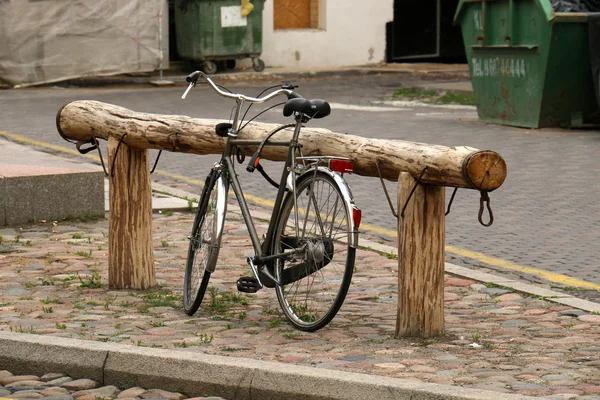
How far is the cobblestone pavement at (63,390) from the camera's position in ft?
17.0

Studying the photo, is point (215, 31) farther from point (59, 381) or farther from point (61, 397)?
point (61, 397)

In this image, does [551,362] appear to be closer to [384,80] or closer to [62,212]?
[62,212]

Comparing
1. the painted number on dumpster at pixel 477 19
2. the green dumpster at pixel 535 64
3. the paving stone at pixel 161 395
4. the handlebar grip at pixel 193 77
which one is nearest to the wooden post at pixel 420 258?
the paving stone at pixel 161 395

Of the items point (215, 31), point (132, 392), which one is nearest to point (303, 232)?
point (132, 392)

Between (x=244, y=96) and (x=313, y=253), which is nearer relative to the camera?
(x=313, y=253)

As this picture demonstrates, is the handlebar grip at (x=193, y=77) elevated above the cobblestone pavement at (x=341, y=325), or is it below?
above

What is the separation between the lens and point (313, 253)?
19.5ft

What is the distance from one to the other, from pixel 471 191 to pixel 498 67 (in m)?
5.51

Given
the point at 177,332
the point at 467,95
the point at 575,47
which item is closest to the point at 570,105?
the point at 575,47

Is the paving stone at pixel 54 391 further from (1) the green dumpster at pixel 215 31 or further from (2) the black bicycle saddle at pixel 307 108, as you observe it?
(1) the green dumpster at pixel 215 31

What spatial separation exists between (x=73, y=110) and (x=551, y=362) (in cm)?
318

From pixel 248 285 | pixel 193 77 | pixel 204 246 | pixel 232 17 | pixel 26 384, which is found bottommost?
pixel 26 384

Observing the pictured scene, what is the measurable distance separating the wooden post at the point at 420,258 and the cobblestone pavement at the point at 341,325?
0.29 feet

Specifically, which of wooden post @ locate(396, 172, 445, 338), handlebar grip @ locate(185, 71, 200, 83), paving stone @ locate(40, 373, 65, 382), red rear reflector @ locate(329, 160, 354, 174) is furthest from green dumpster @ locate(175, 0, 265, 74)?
paving stone @ locate(40, 373, 65, 382)
